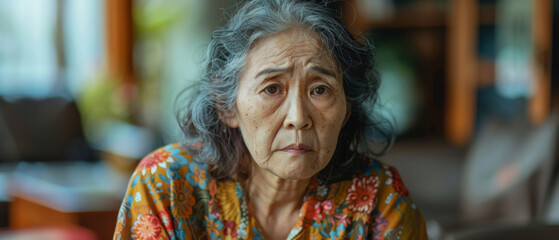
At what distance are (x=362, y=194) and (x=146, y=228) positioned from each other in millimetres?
399

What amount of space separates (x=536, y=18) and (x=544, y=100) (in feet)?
1.79

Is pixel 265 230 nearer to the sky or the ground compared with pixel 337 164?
nearer to the ground

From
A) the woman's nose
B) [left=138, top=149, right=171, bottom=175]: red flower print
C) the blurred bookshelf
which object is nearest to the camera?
the woman's nose

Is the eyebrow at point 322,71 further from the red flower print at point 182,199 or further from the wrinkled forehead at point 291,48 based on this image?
the red flower print at point 182,199

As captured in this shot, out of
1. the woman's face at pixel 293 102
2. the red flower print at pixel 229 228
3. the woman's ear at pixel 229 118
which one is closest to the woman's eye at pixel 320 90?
the woman's face at pixel 293 102

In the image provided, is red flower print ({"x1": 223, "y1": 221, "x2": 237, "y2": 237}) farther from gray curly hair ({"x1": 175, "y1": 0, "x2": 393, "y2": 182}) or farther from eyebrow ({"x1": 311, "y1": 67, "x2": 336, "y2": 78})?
eyebrow ({"x1": 311, "y1": 67, "x2": 336, "y2": 78})

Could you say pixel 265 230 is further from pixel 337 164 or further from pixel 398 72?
pixel 398 72

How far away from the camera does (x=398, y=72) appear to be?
5.14 m

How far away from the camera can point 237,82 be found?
45.9 inches

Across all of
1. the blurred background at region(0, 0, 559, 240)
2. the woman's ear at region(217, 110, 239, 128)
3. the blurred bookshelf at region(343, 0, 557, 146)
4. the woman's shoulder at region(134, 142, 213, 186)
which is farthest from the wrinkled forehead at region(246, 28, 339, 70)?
the blurred bookshelf at region(343, 0, 557, 146)

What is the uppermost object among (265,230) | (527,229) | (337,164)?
(337,164)

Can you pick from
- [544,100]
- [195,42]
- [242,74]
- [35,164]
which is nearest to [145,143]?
[35,164]

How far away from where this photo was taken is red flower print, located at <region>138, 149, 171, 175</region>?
1204mm

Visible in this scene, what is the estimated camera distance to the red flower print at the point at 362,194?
123 centimetres
